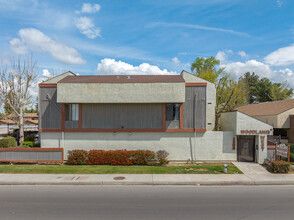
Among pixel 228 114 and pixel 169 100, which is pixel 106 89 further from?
pixel 228 114

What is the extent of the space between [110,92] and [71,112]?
157 inches

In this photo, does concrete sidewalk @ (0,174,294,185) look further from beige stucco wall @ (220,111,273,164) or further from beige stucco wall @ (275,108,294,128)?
beige stucco wall @ (275,108,294,128)

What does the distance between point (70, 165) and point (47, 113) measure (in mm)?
4796

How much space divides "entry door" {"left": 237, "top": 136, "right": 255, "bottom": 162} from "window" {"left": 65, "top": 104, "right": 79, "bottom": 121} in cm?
1372

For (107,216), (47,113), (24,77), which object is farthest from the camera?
(24,77)

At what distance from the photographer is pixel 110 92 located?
571 inches

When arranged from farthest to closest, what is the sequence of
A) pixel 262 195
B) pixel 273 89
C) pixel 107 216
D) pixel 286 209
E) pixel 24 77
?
pixel 273 89
pixel 24 77
pixel 262 195
pixel 286 209
pixel 107 216

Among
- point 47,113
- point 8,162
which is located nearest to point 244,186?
point 47,113

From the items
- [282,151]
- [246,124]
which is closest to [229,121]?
[246,124]

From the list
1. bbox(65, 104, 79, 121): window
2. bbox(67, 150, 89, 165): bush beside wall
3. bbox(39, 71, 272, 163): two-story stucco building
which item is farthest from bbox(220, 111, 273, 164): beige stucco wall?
bbox(65, 104, 79, 121): window

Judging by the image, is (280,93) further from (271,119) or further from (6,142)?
(6,142)

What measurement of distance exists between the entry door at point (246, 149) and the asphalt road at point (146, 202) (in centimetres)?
505

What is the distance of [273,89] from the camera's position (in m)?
42.4

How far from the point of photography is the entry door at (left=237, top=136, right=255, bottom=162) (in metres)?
15.2
